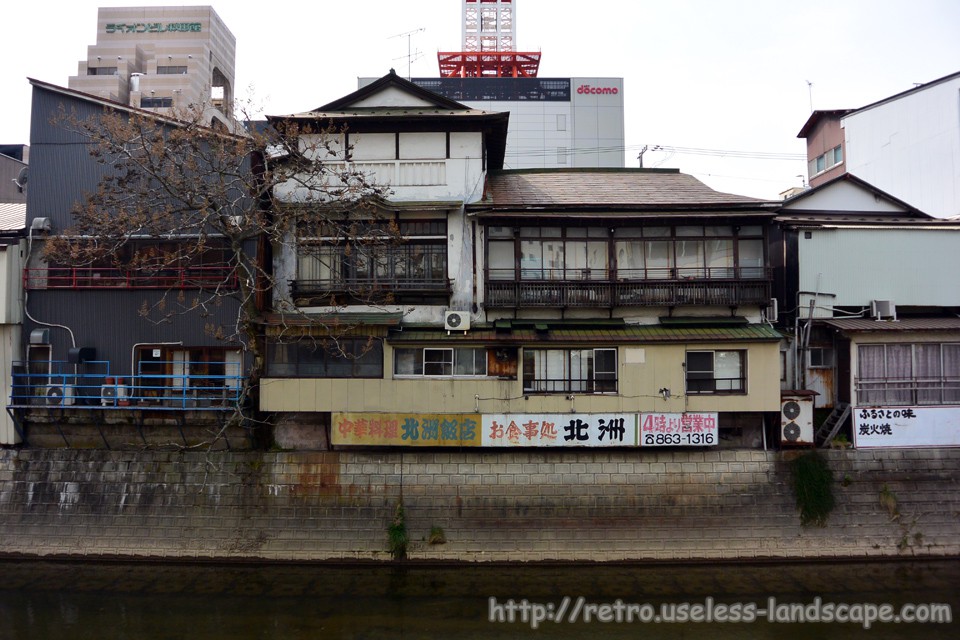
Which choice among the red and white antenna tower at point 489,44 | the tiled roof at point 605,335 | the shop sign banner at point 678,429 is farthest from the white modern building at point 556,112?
the shop sign banner at point 678,429

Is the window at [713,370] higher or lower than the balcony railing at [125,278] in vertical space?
lower

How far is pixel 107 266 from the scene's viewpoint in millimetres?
21328

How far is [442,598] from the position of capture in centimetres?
1675

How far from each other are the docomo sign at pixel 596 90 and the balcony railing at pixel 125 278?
56.4 m

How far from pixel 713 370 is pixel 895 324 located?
6620 mm

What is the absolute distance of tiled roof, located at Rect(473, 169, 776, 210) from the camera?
20516 mm

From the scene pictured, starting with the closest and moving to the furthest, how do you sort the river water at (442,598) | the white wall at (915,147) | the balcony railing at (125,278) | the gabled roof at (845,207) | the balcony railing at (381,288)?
the river water at (442,598) → the balcony railing at (125,278) → the balcony railing at (381,288) → the gabled roof at (845,207) → the white wall at (915,147)

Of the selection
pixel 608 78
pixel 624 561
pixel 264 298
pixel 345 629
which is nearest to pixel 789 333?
pixel 624 561

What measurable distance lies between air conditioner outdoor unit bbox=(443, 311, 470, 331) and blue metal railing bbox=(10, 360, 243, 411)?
24.0 ft

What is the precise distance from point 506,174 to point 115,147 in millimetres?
14044

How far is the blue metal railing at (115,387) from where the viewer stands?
20453 mm

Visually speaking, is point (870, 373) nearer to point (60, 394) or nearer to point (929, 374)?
point (929, 374)

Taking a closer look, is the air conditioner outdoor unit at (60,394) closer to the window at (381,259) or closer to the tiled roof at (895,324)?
the window at (381,259)

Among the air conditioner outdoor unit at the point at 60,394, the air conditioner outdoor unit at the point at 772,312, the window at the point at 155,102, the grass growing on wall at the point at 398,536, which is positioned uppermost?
the window at the point at 155,102
